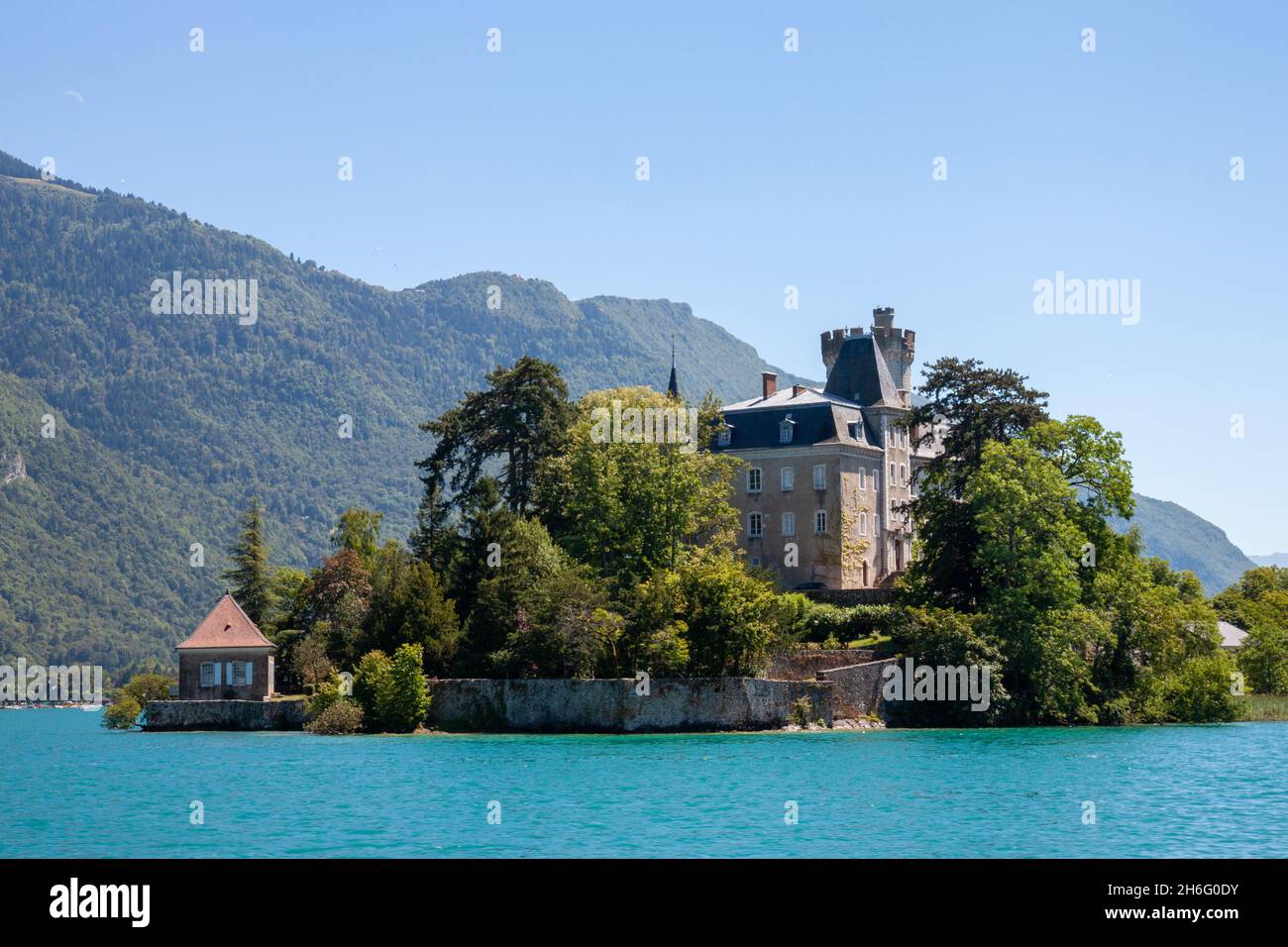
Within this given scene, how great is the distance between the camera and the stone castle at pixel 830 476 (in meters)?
77.6

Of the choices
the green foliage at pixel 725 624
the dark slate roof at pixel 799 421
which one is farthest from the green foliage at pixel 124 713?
the dark slate roof at pixel 799 421

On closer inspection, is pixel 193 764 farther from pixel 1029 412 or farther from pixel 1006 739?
pixel 1029 412

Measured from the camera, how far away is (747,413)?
8169cm

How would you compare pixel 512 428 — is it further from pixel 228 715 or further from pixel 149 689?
pixel 149 689

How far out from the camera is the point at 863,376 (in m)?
83.6

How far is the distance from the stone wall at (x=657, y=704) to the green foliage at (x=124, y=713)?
25.7 metres

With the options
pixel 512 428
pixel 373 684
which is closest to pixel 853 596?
pixel 512 428

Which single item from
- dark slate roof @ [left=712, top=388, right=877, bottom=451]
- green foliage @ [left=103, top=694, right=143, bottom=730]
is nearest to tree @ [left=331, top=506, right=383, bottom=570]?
green foliage @ [left=103, top=694, right=143, bottom=730]

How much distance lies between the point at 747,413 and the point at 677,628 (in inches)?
1048

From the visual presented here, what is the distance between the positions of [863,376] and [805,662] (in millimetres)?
27420

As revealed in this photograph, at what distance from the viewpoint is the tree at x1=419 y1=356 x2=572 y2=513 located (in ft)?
244

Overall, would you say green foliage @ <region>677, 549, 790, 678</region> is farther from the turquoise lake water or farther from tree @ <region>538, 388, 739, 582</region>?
tree @ <region>538, 388, 739, 582</region>

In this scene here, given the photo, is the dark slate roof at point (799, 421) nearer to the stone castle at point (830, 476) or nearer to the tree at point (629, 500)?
the stone castle at point (830, 476)
